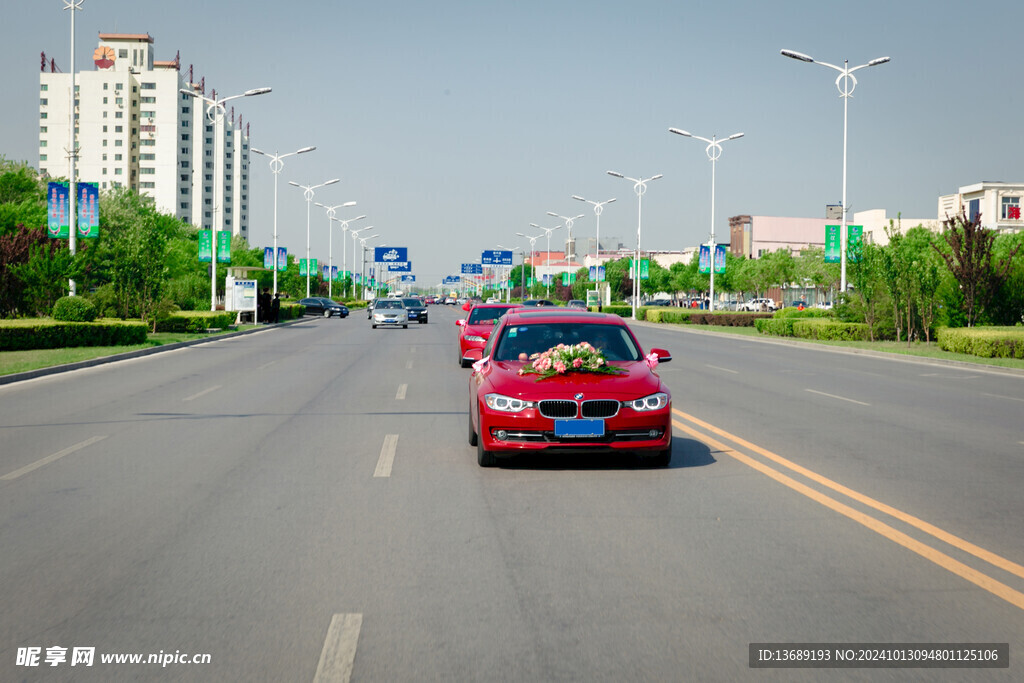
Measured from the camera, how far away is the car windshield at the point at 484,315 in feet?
76.8

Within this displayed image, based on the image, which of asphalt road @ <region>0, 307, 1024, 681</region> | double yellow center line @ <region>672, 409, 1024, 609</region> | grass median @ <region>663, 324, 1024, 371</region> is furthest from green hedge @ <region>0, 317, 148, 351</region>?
grass median @ <region>663, 324, 1024, 371</region>

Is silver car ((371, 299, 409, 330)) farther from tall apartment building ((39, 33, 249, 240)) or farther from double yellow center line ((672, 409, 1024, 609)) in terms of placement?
tall apartment building ((39, 33, 249, 240))

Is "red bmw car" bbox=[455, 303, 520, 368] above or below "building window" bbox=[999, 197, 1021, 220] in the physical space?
below

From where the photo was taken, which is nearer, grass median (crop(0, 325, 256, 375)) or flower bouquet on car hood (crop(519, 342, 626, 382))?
flower bouquet on car hood (crop(519, 342, 626, 382))

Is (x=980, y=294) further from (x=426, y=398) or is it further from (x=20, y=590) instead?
(x=20, y=590)

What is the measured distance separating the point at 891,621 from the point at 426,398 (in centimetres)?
1146

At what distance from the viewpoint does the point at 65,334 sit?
27.2m

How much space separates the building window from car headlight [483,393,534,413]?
11148 cm

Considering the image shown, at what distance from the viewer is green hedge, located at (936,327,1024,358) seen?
27828 millimetres

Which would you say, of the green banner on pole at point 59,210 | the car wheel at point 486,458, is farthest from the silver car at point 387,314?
the car wheel at point 486,458

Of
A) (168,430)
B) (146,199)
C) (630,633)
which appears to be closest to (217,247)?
(168,430)

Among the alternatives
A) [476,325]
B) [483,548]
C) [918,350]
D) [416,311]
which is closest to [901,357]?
[918,350]

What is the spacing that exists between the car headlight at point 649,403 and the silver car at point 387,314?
39330 mm

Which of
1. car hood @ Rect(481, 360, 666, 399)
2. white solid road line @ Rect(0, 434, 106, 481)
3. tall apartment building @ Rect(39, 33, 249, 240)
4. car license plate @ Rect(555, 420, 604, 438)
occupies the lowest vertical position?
white solid road line @ Rect(0, 434, 106, 481)
